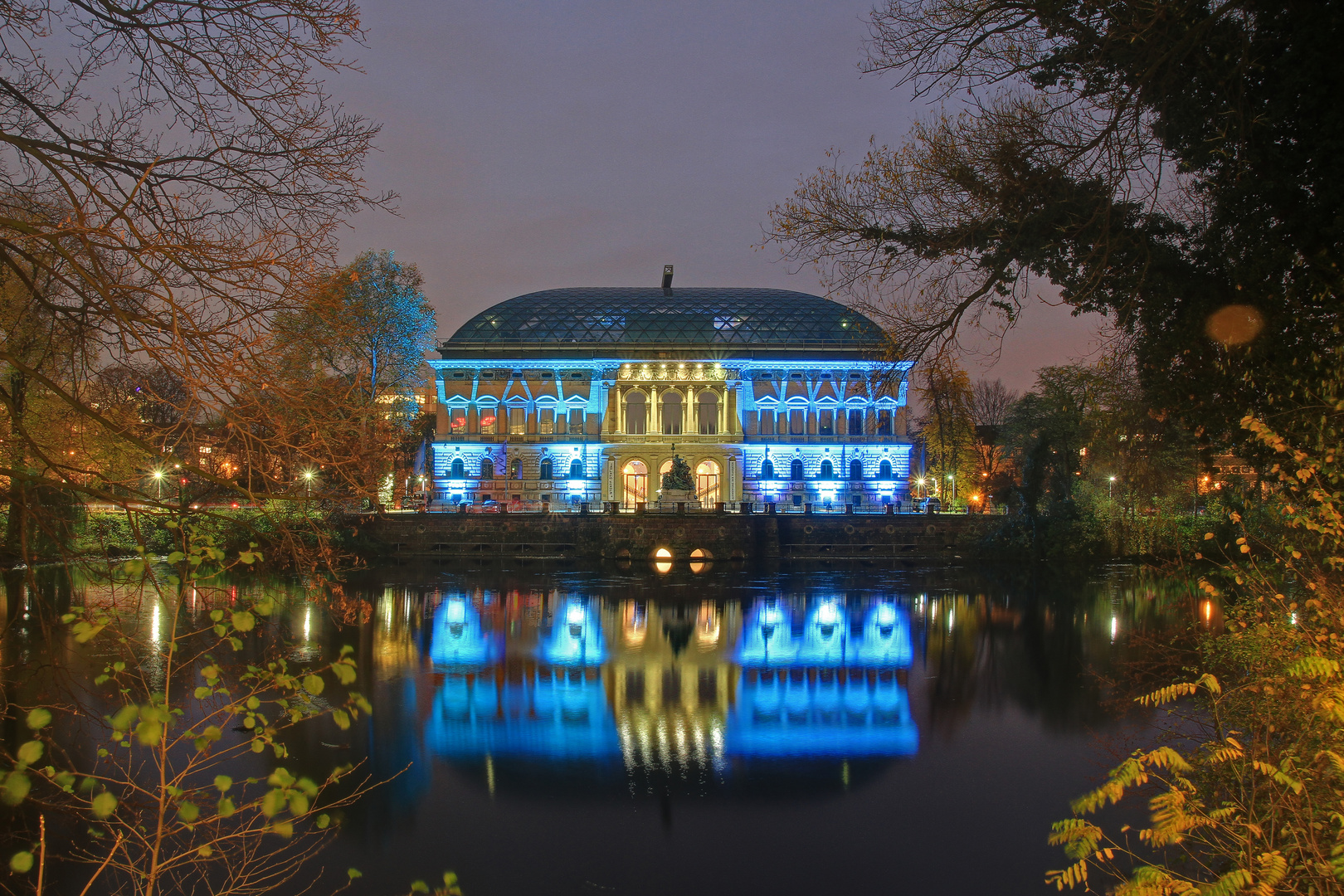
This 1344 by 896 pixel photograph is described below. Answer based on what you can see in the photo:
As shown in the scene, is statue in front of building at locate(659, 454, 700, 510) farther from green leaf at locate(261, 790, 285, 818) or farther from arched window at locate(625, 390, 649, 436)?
green leaf at locate(261, 790, 285, 818)

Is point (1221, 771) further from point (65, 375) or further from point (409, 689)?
point (409, 689)

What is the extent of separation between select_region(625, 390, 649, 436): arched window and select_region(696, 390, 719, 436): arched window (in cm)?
397

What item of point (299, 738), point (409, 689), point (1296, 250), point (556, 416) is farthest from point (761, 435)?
point (1296, 250)

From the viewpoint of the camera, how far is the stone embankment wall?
155 ft

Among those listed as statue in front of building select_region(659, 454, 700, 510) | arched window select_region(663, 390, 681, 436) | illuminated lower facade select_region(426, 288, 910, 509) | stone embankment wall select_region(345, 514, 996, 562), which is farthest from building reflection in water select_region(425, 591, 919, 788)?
arched window select_region(663, 390, 681, 436)

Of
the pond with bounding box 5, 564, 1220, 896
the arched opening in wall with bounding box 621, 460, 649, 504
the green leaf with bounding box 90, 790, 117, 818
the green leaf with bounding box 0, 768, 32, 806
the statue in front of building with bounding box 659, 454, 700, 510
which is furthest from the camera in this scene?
the arched opening in wall with bounding box 621, 460, 649, 504

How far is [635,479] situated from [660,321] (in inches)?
517

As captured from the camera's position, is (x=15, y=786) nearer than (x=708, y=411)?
Yes

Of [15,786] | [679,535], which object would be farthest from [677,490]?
[15,786]

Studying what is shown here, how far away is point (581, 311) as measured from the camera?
70.9m

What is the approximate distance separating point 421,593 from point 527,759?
860 inches

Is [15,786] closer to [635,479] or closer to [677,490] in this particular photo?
[677,490]

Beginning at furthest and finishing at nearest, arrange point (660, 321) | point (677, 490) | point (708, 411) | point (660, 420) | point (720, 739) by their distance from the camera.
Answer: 1. point (660, 321)
2. point (708, 411)
3. point (660, 420)
4. point (677, 490)
5. point (720, 739)

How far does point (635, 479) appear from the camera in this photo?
2581 inches
